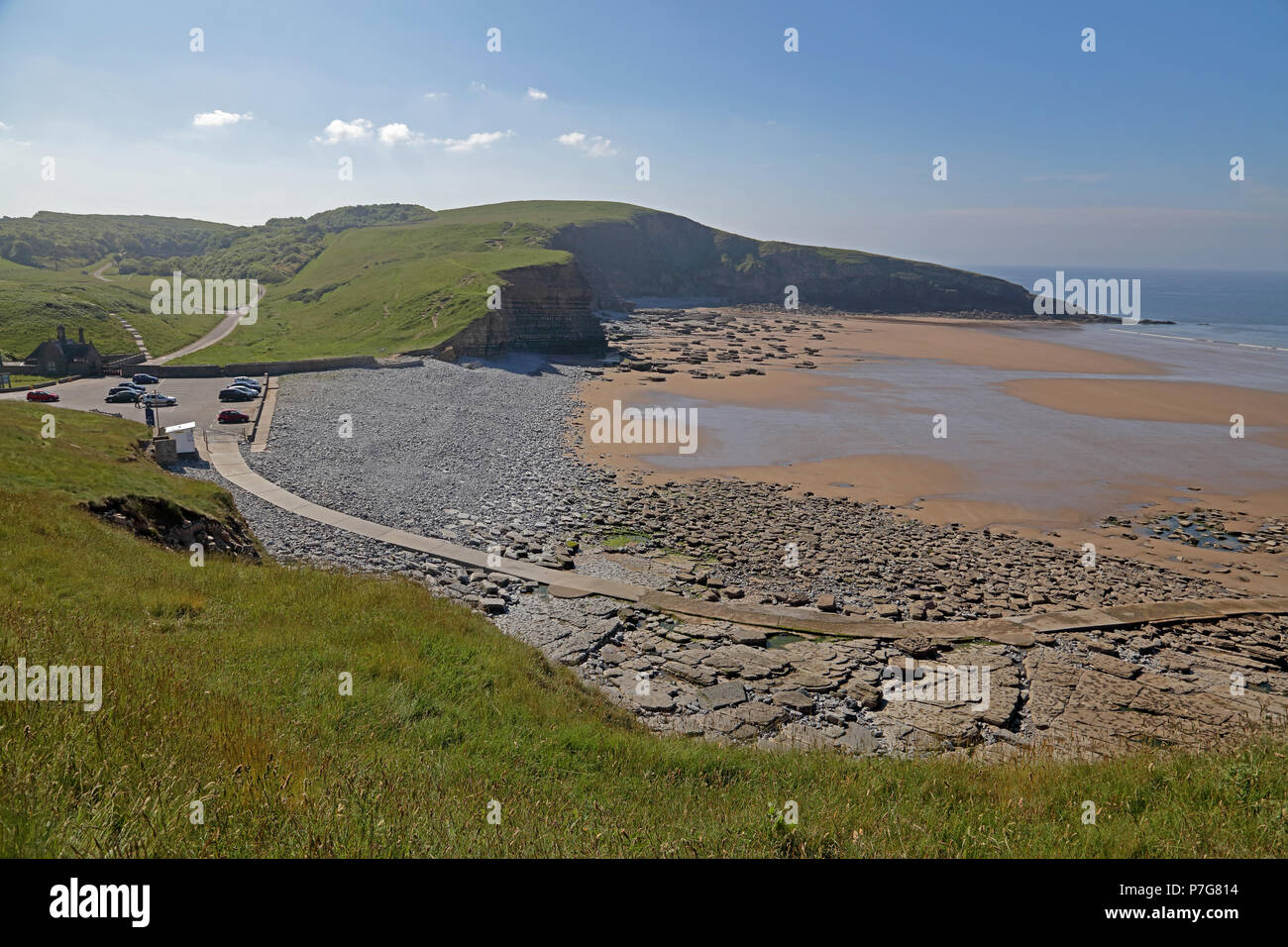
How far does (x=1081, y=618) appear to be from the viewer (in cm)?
1981

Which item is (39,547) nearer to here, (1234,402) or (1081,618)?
(1081,618)

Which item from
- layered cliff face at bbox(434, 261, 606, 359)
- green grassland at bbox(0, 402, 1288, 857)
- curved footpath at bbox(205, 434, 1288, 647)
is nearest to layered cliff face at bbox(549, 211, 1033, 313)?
layered cliff face at bbox(434, 261, 606, 359)

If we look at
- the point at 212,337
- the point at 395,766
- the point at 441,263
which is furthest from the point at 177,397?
the point at 441,263

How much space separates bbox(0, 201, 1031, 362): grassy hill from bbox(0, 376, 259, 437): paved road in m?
12.3

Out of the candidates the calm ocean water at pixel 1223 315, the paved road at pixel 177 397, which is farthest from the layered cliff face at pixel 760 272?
the paved road at pixel 177 397

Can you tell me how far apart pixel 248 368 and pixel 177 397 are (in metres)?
9.13

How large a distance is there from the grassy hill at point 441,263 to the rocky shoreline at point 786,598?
119 feet

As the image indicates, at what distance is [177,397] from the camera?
41.8 metres

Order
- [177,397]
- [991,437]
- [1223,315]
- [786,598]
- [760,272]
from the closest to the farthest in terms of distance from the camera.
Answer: [786,598] → [177,397] → [991,437] → [1223,315] → [760,272]

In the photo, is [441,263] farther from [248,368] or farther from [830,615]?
[830,615]

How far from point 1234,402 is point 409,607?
216 feet

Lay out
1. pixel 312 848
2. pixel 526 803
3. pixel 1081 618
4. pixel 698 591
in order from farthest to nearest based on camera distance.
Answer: pixel 698 591
pixel 1081 618
pixel 526 803
pixel 312 848

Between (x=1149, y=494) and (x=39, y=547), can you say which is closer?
(x=39, y=547)
